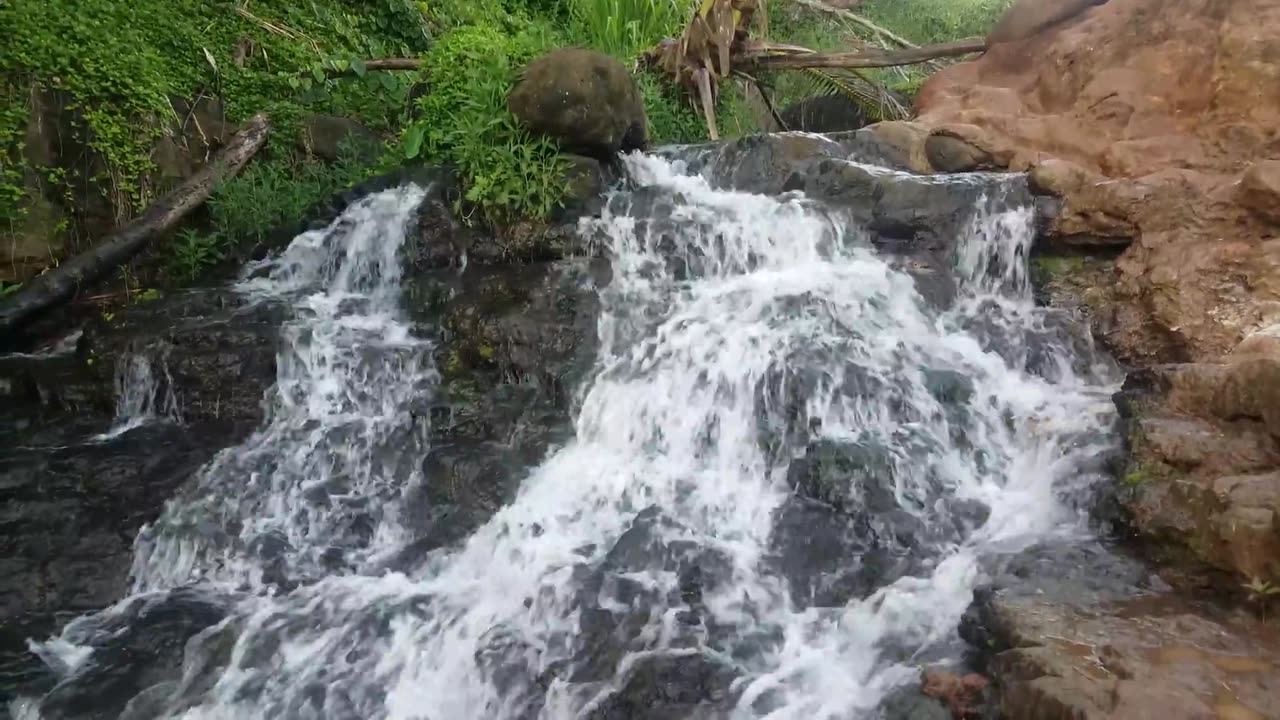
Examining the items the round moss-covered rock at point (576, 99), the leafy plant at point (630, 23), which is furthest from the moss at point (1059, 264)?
the leafy plant at point (630, 23)

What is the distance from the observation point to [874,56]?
7.71m

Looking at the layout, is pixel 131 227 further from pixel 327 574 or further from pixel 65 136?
pixel 327 574

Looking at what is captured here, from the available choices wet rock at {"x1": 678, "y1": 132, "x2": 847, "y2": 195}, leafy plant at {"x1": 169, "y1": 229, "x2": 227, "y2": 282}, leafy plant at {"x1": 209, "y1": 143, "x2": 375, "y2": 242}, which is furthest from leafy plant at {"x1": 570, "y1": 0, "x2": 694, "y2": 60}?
leafy plant at {"x1": 169, "y1": 229, "x2": 227, "y2": 282}

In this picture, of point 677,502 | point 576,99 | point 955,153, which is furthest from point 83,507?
point 955,153

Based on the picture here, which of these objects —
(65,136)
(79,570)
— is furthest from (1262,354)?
(65,136)

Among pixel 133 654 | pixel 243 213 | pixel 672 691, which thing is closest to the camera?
pixel 672 691

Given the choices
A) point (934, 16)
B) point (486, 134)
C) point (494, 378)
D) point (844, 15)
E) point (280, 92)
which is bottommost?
point (494, 378)

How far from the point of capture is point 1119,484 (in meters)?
3.85

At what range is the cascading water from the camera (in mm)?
3666

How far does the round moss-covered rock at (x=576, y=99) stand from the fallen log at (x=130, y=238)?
9.62 feet

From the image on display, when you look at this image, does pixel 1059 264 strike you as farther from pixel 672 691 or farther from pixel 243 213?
pixel 243 213

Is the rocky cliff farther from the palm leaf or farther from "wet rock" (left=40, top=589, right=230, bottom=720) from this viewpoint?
"wet rock" (left=40, top=589, right=230, bottom=720)

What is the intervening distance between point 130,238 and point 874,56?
7.00 metres

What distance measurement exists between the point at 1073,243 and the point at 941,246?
92cm
